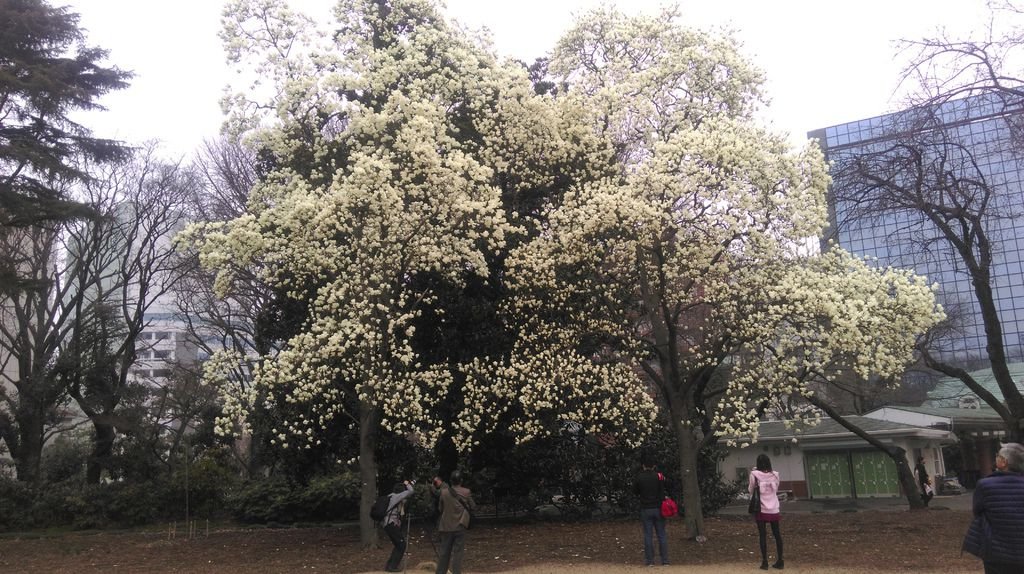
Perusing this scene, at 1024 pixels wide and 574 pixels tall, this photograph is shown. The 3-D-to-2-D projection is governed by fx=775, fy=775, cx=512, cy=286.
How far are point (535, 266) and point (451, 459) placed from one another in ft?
19.8

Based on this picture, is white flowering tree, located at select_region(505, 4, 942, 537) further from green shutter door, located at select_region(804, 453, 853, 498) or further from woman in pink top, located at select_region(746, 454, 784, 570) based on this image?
green shutter door, located at select_region(804, 453, 853, 498)

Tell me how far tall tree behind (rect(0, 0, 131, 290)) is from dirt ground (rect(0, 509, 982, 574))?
649 centimetres

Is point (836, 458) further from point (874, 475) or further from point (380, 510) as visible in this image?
point (380, 510)

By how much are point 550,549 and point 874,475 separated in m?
20.8

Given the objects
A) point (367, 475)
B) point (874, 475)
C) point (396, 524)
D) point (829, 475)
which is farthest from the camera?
point (829, 475)

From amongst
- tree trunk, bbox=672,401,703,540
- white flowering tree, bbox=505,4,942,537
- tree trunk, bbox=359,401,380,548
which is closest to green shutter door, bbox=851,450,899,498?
white flowering tree, bbox=505,4,942,537

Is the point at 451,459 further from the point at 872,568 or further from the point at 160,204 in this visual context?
the point at 160,204

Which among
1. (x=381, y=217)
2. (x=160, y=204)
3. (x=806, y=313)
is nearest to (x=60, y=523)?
(x=160, y=204)

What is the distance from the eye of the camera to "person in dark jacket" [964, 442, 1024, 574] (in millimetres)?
5566

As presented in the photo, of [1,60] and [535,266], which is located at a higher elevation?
[1,60]

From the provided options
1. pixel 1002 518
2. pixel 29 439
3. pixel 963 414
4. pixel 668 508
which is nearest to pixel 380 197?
pixel 668 508

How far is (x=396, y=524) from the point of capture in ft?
38.7

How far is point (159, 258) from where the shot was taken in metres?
30.2

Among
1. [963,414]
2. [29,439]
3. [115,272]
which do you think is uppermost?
[115,272]
